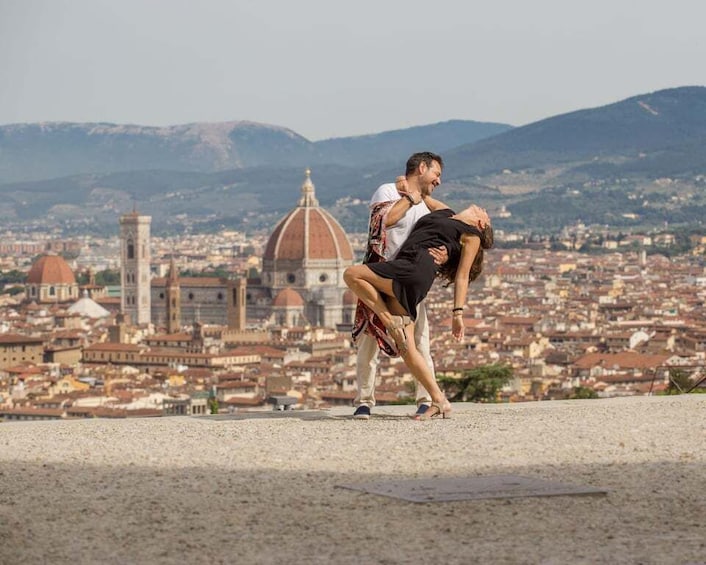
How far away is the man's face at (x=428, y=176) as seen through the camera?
7477 millimetres

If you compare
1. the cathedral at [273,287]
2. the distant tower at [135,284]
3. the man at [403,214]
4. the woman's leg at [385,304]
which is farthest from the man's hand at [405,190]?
the distant tower at [135,284]

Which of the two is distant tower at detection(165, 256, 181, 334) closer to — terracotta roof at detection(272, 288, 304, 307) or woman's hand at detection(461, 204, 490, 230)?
terracotta roof at detection(272, 288, 304, 307)

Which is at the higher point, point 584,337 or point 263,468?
point 263,468

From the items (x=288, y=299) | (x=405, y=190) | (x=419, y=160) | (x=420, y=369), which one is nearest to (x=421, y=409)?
(x=420, y=369)

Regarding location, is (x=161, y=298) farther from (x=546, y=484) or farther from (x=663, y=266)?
(x=546, y=484)

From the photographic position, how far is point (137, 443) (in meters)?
6.51

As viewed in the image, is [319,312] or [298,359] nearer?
[298,359]

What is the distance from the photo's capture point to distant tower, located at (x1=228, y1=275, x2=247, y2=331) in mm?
79625

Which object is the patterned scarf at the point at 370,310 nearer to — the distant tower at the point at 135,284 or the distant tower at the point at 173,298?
the distant tower at the point at 173,298

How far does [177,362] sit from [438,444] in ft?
175

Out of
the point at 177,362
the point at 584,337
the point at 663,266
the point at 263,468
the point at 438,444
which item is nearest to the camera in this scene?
the point at 263,468

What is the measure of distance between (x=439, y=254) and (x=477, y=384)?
1091 cm

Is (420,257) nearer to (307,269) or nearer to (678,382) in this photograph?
(678,382)

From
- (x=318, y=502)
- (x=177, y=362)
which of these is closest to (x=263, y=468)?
(x=318, y=502)
